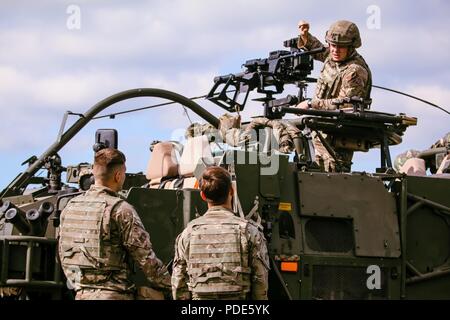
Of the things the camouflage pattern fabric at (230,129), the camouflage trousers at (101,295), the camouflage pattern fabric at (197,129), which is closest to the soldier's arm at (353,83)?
the camouflage pattern fabric at (230,129)

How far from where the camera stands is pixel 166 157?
30.9 ft

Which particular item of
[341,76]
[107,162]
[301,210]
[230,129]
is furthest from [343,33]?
[107,162]

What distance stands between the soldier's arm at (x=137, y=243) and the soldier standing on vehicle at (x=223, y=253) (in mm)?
283

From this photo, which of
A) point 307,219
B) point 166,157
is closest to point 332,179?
point 307,219

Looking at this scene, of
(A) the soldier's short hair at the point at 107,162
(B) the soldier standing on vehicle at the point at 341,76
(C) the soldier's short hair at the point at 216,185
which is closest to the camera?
(C) the soldier's short hair at the point at 216,185

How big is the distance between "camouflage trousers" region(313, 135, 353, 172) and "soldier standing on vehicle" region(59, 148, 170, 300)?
3.40m

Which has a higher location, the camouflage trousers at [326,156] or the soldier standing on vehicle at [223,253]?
the camouflage trousers at [326,156]

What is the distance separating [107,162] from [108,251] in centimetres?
62

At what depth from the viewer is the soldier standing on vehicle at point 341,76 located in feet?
31.8

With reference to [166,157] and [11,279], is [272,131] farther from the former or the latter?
[11,279]

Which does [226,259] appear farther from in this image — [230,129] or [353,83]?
[353,83]

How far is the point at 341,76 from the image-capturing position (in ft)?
33.0

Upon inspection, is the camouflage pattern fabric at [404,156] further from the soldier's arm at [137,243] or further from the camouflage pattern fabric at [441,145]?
the soldier's arm at [137,243]
